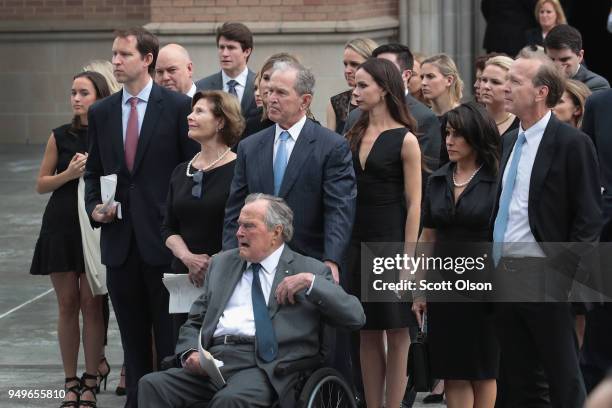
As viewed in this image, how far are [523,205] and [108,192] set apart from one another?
7.98 feet

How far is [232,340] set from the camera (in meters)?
6.71

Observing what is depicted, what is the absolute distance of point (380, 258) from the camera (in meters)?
7.72

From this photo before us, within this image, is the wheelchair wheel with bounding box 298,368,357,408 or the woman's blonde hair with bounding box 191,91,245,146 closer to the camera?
the wheelchair wheel with bounding box 298,368,357,408

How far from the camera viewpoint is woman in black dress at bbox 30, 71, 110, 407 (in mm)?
8336

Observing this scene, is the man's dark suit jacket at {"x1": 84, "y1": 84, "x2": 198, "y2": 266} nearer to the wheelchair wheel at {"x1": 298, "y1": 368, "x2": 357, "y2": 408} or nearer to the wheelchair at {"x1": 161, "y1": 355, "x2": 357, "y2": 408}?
the wheelchair at {"x1": 161, "y1": 355, "x2": 357, "y2": 408}

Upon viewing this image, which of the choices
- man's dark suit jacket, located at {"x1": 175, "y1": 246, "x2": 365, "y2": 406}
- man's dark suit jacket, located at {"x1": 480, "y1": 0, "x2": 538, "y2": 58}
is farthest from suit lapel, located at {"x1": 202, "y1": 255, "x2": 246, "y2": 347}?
man's dark suit jacket, located at {"x1": 480, "y1": 0, "x2": 538, "y2": 58}

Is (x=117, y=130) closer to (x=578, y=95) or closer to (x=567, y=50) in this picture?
(x=578, y=95)

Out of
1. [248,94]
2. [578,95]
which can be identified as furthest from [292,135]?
[248,94]

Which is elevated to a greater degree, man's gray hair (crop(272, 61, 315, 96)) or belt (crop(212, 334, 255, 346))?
man's gray hair (crop(272, 61, 315, 96))

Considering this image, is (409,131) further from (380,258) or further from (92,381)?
(92,381)

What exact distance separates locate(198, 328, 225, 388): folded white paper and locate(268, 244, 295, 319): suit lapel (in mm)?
361

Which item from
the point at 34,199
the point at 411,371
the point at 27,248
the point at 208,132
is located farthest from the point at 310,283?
the point at 34,199

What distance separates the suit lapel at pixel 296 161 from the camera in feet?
23.6

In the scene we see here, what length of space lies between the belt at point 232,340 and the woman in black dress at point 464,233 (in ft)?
3.29
